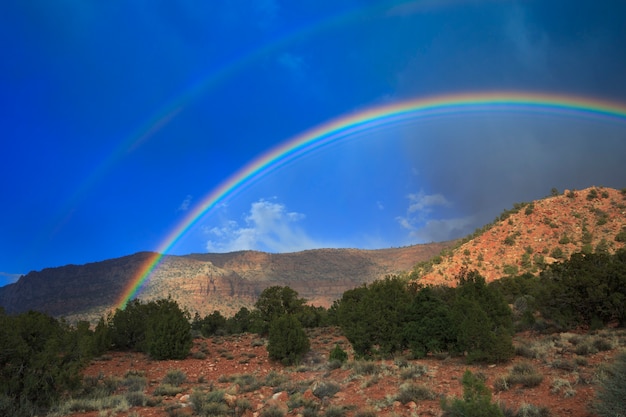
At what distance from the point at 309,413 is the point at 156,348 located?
1582 cm

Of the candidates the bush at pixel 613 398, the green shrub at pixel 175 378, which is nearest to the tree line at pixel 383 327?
the green shrub at pixel 175 378

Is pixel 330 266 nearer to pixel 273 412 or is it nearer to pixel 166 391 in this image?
pixel 166 391

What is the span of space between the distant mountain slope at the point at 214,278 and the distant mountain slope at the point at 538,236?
180ft

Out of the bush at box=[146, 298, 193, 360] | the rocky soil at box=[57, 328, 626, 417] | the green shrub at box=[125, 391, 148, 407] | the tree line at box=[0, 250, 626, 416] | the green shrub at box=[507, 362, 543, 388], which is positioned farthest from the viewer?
the bush at box=[146, 298, 193, 360]

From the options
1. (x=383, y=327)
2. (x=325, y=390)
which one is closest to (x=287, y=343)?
(x=383, y=327)

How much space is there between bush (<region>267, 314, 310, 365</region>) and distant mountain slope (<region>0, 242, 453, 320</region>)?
70.2 m

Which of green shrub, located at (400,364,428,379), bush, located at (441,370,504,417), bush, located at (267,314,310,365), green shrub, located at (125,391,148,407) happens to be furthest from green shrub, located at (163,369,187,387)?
bush, located at (441,370,504,417)

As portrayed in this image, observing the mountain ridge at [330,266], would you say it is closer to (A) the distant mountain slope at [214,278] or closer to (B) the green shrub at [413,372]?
(A) the distant mountain slope at [214,278]

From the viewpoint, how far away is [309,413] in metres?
9.21

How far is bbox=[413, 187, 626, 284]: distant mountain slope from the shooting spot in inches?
1736

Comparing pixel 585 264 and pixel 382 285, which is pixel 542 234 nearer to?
pixel 585 264

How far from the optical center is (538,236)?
160 feet

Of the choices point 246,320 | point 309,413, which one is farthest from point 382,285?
point 246,320

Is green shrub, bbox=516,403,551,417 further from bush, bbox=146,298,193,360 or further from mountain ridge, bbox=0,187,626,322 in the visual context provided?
bush, bbox=146,298,193,360
